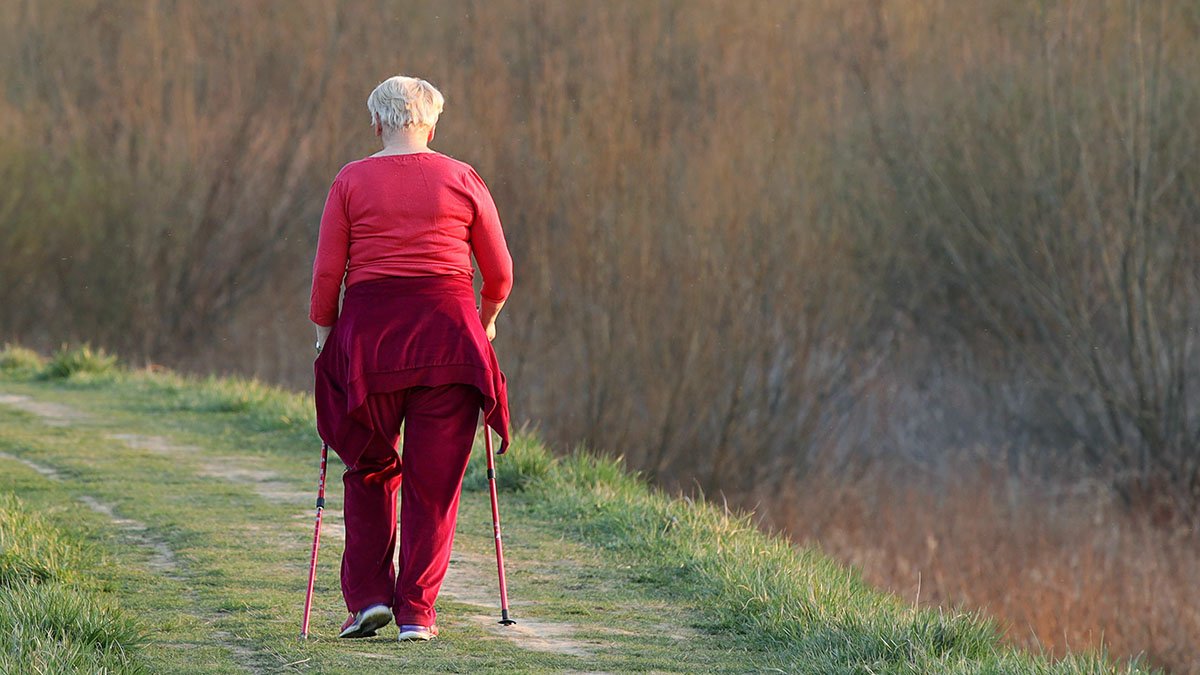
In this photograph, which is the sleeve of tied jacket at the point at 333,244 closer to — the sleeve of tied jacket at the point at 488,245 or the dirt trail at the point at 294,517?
the sleeve of tied jacket at the point at 488,245

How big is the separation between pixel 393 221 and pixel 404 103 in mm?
413

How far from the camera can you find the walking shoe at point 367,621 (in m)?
5.96

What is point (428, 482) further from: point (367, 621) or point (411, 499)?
point (367, 621)

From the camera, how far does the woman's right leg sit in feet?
19.6

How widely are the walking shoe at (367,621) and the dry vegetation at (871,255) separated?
12.5 m

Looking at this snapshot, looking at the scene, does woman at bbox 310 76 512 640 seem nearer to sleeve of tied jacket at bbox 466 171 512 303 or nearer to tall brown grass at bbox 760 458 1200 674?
sleeve of tied jacket at bbox 466 171 512 303

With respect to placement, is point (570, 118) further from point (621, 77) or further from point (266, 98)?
point (266, 98)

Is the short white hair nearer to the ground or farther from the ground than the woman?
farther from the ground

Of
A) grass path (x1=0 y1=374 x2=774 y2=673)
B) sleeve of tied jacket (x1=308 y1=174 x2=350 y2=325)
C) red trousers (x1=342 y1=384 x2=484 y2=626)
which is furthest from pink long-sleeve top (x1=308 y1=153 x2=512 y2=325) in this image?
grass path (x1=0 y1=374 x2=774 y2=673)

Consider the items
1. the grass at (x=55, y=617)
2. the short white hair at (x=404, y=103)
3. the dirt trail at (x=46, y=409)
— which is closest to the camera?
the grass at (x=55, y=617)

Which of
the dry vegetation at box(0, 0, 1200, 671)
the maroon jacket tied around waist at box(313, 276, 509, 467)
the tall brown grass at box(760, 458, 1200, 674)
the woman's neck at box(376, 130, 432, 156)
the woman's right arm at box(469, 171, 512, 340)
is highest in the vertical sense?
the woman's neck at box(376, 130, 432, 156)

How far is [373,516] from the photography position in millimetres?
6023

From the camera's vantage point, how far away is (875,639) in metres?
5.83

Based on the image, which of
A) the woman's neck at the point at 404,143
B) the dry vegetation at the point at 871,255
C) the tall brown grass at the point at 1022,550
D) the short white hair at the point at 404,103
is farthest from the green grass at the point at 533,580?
the dry vegetation at the point at 871,255
